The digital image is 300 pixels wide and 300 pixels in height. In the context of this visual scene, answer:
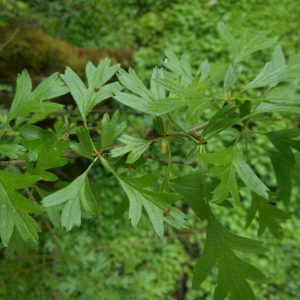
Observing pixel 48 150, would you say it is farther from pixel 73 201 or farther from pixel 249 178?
pixel 249 178

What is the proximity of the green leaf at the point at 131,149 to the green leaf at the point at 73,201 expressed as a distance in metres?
0.07

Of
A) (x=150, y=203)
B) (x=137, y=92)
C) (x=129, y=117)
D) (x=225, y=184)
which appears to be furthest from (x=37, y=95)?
(x=129, y=117)

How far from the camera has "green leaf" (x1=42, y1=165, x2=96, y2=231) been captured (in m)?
0.88

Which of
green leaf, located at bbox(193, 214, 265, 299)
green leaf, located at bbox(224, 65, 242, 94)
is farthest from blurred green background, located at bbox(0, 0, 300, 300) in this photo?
green leaf, located at bbox(224, 65, 242, 94)

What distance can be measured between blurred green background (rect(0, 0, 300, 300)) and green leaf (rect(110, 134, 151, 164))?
0.62ft

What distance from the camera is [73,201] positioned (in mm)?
903

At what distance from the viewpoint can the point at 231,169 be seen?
0.86 m

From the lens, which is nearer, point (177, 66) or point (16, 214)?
point (16, 214)

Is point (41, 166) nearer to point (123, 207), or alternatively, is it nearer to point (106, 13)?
point (123, 207)

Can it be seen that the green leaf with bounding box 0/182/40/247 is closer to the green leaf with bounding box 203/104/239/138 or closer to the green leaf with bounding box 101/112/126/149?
the green leaf with bounding box 101/112/126/149

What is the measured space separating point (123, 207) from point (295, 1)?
3848mm

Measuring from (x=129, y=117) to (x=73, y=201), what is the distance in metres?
2.60

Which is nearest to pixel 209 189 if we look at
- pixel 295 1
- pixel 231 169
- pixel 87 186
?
pixel 231 169

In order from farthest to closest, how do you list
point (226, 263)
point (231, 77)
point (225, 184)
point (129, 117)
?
point (129, 117), point (231, 77), point (226, 263), point (225, 184)
